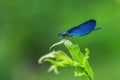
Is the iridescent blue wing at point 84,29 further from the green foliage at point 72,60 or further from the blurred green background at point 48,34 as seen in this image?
the blurred green background at point 48,34

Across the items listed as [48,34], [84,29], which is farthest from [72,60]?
[48,34]

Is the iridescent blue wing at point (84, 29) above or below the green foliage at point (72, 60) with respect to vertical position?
above

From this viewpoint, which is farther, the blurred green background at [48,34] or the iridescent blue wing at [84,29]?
the blurred green background at [48,34]

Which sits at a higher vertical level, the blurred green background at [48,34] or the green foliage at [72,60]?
the blurred green background at [48,34]

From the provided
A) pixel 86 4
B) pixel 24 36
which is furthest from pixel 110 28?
pixel 24 36

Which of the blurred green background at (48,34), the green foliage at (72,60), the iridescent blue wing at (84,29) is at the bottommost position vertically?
the green foliage at (72,60)

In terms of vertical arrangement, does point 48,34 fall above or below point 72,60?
above

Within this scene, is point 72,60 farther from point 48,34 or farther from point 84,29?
point 48,34

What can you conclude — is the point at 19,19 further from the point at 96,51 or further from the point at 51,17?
the point at 96,51

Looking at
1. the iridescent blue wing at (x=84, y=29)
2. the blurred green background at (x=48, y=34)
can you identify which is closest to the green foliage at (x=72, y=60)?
the iridescent blue wing at (x=84, y=29)
